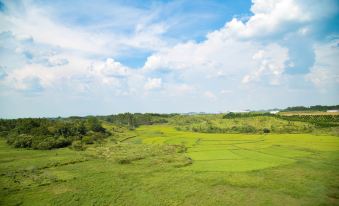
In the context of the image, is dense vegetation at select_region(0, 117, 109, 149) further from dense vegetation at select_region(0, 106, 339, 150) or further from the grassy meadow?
the grassy meadow

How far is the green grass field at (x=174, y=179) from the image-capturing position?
23.8 metres

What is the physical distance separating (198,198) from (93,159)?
86.4 ft

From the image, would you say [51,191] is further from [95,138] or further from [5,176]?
[95,138]

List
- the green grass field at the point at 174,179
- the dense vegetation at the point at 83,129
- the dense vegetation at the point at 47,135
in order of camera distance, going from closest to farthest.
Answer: the green grass field at the point at 174,179 < the dense vegetation at the point at 47,135 < the dense vegetation at the point at 83,129

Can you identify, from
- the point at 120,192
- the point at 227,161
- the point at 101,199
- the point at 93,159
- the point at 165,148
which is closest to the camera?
the point at 101,199

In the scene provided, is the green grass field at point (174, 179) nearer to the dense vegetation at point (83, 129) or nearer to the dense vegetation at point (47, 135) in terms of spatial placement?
the dense vegetation at point (47, 135)

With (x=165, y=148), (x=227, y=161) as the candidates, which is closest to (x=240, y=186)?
(x=227, y=161)

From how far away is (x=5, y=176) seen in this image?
102ft

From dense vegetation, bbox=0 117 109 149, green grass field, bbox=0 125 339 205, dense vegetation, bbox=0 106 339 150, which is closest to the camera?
green grass field, bbox=0 125 339 205

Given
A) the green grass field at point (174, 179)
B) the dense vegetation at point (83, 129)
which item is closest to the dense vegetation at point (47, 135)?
the dense vegetation at point (83, 129)

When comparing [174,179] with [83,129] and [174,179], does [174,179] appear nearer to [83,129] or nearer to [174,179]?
[174,179]

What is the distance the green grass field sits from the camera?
23.8m

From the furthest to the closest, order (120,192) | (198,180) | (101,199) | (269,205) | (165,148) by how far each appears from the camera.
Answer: (165,148)
(198,180)
(120,192)
(101,199)
(269,205)

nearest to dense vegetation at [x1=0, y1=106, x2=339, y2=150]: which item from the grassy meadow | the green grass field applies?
the grassy meadow
